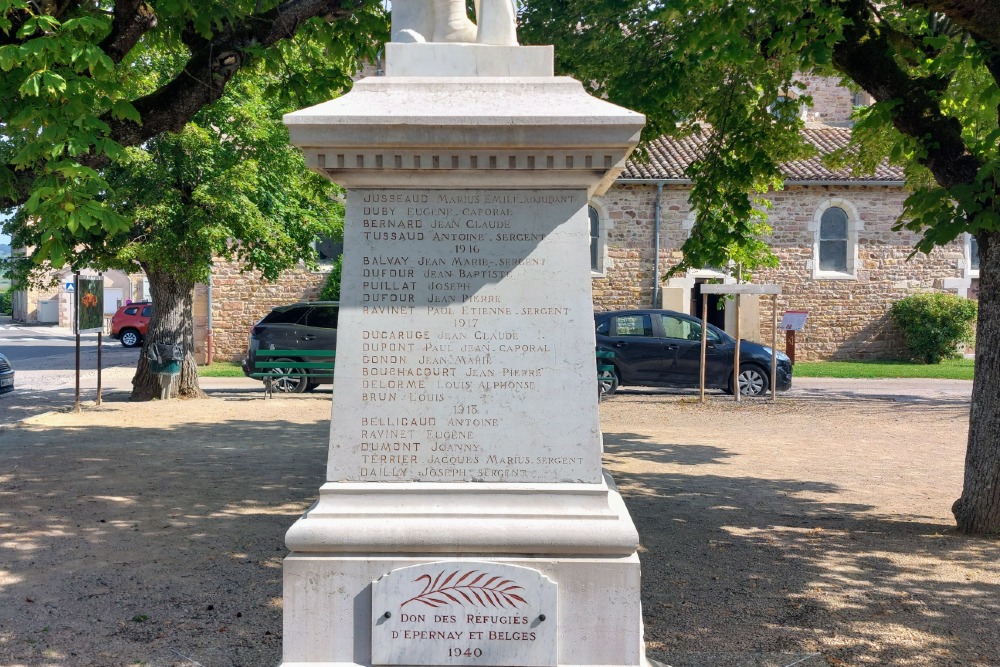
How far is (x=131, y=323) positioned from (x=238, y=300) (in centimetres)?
1278

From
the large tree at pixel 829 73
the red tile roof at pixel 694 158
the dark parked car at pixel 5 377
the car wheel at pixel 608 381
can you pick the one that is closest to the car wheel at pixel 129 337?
the dark parked car at pixel 5 377

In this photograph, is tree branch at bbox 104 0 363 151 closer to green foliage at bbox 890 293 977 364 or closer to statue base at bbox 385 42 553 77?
statue base at bbox 385 42 553 77

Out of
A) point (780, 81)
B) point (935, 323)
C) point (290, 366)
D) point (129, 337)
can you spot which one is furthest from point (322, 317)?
point (129, 337)

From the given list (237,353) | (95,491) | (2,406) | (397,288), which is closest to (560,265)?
(397,288)

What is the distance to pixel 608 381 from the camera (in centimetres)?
1775

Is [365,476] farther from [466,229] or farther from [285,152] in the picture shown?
[285,152]

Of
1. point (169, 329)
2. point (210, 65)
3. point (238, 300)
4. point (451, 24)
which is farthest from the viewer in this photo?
point (238, 300)

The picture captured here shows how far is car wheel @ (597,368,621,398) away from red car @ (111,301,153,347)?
74.2 feet

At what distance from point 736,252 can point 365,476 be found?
7.35 metres

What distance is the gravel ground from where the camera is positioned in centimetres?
469

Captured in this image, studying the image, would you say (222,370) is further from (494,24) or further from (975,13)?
(494,24)

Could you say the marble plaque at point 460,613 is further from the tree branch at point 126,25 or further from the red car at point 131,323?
the red car at point 131,323

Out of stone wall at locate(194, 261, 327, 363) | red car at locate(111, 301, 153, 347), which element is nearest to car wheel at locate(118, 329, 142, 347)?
red car at locate(111, 301, 153, 347)

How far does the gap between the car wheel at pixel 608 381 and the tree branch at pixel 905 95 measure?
10703 millimetres
